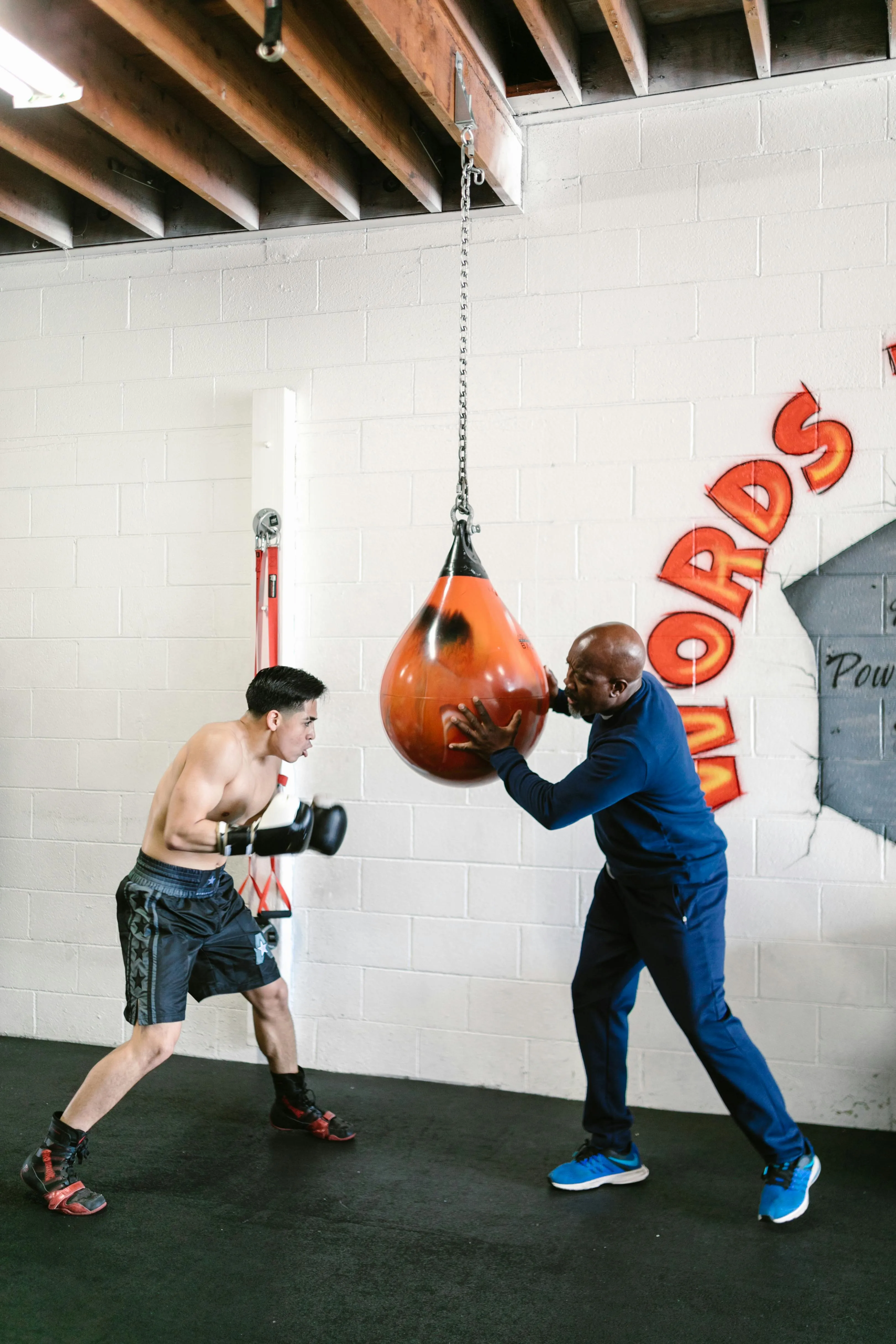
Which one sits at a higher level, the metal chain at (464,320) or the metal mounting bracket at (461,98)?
the metal mounting bracket at (461,98)

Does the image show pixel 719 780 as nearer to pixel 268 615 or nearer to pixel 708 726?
pixel 708 726

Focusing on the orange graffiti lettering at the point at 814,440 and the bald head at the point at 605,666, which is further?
the orange graffiti lettering at the point at 814,440

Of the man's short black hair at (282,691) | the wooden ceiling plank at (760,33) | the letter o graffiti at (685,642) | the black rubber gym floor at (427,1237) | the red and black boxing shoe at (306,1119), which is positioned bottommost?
the black rubber gym floor at (427,1237)

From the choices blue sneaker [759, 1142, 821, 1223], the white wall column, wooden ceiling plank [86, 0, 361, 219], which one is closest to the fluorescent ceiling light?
wooden ceiling plank [86, 0, 361, 219]

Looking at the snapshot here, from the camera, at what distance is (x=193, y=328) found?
411cm

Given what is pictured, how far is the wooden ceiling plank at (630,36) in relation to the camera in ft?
9.71

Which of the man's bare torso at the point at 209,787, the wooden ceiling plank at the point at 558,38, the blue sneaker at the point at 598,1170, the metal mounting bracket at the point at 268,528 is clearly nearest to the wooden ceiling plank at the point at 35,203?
the metal mounting bracket at the point at 268,528

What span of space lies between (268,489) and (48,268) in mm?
1308

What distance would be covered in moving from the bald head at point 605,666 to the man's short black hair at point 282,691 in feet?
2.52

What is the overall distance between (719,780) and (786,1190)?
1.19 metres

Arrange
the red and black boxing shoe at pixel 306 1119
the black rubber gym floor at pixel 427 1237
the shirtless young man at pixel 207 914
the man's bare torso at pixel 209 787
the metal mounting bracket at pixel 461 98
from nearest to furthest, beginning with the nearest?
the black rubber gym floor at pixel 427 1237
the shirtless young man at pixel 207 914
the man's bare torso at pixel 209 787
the metal mounting bracket at pixel 461 98
the red and black boxing shoe at pixel 306 1119

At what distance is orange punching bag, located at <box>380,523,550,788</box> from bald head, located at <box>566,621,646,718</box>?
16 centimetres

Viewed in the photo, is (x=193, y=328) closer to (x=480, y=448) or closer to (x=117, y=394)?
(x=117, y=394)

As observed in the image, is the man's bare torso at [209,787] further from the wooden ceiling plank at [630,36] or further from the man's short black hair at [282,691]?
the wooden ceiling plank at [630,36]
